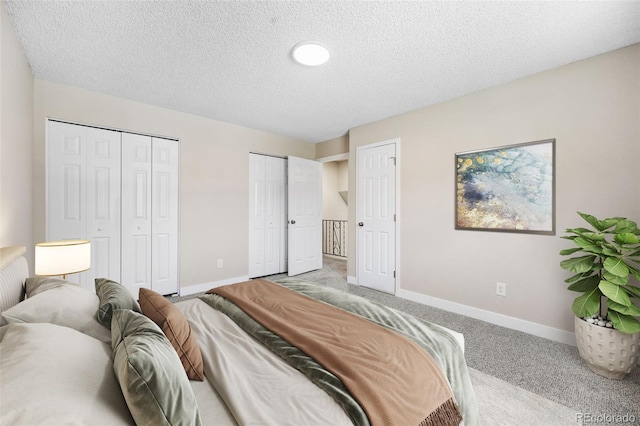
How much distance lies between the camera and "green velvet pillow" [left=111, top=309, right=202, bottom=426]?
0.64 metres

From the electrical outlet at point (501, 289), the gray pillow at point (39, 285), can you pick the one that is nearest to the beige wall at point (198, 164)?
the gray pillow at point (39, 285)

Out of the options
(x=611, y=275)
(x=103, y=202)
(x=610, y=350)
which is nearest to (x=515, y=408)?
(x=610, y=350)

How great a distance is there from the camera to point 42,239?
267 cm

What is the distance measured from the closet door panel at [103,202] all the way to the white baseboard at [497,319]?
357cm

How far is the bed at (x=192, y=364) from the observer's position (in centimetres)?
62

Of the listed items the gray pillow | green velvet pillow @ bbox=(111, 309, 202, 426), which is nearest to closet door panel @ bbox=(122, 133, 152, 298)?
the gray pillow

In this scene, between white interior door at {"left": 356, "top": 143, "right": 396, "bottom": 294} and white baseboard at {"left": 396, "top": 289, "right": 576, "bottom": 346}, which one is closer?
white baseboard at {"left": 396, "top": 289, "right": 576, "bottom": 346}

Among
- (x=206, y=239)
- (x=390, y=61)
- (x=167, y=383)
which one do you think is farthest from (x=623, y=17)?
(x=206, y=239)

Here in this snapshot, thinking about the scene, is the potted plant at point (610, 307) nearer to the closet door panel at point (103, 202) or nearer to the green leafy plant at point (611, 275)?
the green leafy plant at point (611, 275)

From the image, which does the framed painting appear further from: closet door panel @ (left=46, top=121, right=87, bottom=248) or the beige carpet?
closet door panel @ (left=46, top=121, right=87, bottom=248)

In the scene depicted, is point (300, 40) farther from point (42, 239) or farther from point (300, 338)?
point (42, 239)

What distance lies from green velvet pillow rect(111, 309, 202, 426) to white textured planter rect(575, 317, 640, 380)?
251 centimetres

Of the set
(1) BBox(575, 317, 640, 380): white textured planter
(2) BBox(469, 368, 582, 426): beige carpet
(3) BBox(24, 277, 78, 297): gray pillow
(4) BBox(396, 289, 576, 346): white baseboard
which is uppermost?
(3) BBox(24, 277, 78, 297): gray pillow

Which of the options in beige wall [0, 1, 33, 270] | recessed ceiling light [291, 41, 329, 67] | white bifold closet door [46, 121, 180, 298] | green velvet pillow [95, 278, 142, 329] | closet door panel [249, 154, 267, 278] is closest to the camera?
green velvet pillow [95, 278, 142, 329]
